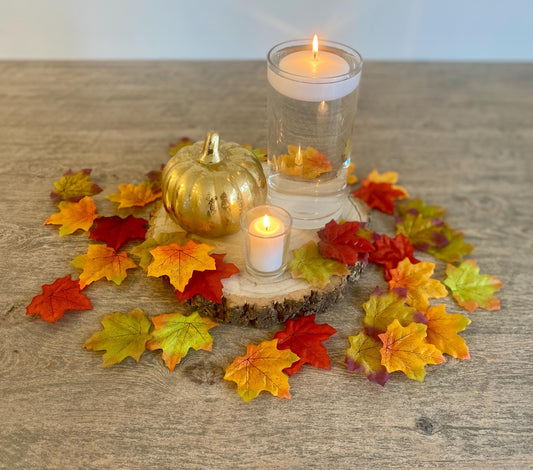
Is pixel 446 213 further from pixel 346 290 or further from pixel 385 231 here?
pixel 346 290

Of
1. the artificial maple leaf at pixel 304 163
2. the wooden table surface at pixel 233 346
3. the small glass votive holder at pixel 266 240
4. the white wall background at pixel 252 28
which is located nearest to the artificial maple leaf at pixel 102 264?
the wooden table surface at pixel 233 346

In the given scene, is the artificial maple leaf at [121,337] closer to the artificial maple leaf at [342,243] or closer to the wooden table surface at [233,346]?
the wooden table surface at [233,346]

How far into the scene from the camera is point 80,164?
132 centimetres

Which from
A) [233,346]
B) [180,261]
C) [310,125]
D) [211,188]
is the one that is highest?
[310,125]

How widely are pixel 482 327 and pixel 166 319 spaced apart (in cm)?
59

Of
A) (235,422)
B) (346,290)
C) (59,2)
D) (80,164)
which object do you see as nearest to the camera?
(235,422)

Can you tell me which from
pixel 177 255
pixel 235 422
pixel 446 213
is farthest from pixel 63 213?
pixel 446 213

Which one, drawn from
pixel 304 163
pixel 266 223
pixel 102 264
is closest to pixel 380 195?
pixel 304 163

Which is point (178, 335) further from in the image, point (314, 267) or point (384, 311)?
point (384, 311)

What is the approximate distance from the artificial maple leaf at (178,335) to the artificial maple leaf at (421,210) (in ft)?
1.81

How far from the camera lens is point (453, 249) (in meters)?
1.11

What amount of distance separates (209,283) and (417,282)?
42 centimetres

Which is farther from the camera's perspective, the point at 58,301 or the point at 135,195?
the point at 135,195

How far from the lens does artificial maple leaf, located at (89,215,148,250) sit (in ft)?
3.49
